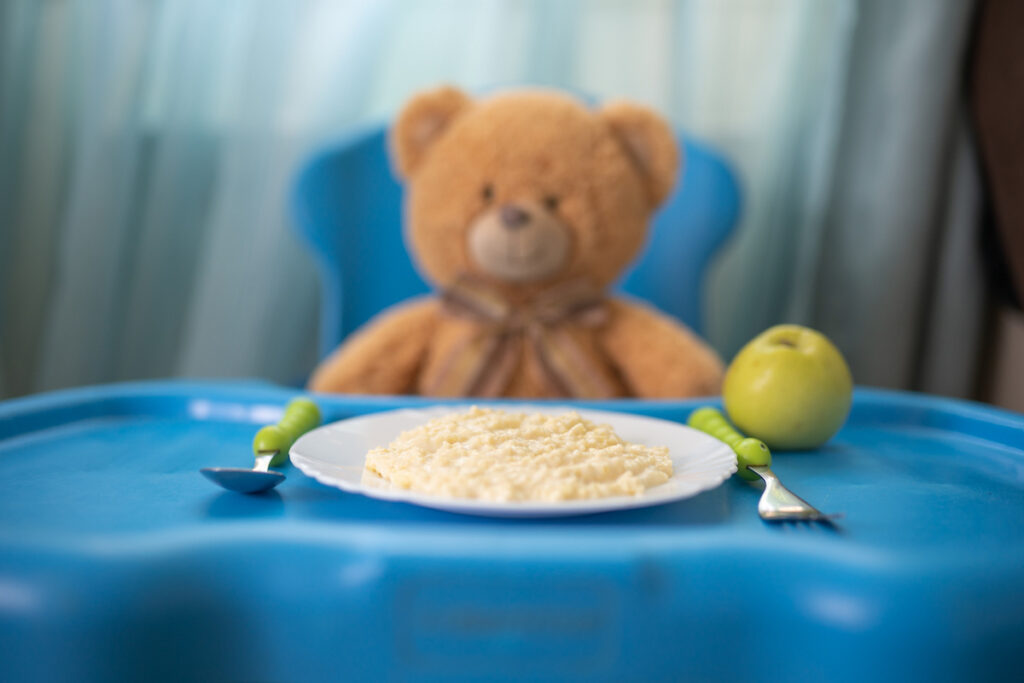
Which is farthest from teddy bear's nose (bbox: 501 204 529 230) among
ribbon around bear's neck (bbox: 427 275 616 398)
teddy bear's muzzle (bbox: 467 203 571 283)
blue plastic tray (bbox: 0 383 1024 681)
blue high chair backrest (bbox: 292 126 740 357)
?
blue plastic tray (bbox: 0 383 1024 681)

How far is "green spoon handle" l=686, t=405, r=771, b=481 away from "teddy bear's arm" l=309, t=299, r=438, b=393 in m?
0.51

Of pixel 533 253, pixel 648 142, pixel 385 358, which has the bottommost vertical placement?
pixel 385 358

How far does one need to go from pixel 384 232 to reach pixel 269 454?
2.92 ft

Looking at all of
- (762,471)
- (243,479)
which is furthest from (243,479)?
(762,471)

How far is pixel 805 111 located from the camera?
1.47 meters

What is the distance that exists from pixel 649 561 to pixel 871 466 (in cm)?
31

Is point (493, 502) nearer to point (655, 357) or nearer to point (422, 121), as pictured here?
point (655, 357)

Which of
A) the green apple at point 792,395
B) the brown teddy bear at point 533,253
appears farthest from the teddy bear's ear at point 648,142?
the green apple at point 792,395

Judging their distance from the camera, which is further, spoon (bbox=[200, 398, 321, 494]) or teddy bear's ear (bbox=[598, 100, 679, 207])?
teddy bear's ear (bbox=[598, 100, 679, 207])

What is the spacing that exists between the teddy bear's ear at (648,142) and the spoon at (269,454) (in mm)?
594

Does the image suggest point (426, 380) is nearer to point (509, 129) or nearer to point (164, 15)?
point (509, 129)

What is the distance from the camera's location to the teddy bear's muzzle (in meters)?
0.95

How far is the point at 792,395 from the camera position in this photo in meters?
0.63

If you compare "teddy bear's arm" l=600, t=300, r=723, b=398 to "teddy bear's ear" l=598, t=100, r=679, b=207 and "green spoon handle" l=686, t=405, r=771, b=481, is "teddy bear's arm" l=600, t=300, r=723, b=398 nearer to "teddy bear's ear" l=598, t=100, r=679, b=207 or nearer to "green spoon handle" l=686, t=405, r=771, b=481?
"teddy bear's ear" l=598, t=100, r=679, b=207
